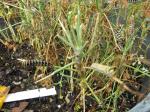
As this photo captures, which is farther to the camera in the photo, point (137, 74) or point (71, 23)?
point (137, 74)

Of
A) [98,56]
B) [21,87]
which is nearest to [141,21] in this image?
[98,56]

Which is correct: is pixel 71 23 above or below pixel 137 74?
above

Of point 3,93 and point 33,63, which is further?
point 33,63

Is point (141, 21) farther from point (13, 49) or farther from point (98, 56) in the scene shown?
point (13, 49)

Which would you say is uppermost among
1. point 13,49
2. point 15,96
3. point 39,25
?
point 39,25

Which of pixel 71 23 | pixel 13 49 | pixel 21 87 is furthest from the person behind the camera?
pixel 13 49

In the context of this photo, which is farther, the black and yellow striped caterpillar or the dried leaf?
the black and yellow striped caterpillar

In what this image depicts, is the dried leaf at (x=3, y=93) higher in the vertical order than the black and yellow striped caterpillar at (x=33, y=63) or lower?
lower

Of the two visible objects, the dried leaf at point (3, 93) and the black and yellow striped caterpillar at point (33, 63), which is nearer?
the dried leaf at point (3, 93)

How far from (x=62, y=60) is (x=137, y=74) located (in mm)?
292

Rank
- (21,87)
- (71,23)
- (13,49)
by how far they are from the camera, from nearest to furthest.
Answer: (71,23) → (21,87) → (13,49)

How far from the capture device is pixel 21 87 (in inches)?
50.1

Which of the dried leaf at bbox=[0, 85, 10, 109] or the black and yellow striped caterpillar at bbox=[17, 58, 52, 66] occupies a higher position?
the black and yellow striped caterpillar at bbox=[17, 58, 52, 66]

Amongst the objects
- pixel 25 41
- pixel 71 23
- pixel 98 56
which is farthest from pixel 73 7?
pixel 25 41
